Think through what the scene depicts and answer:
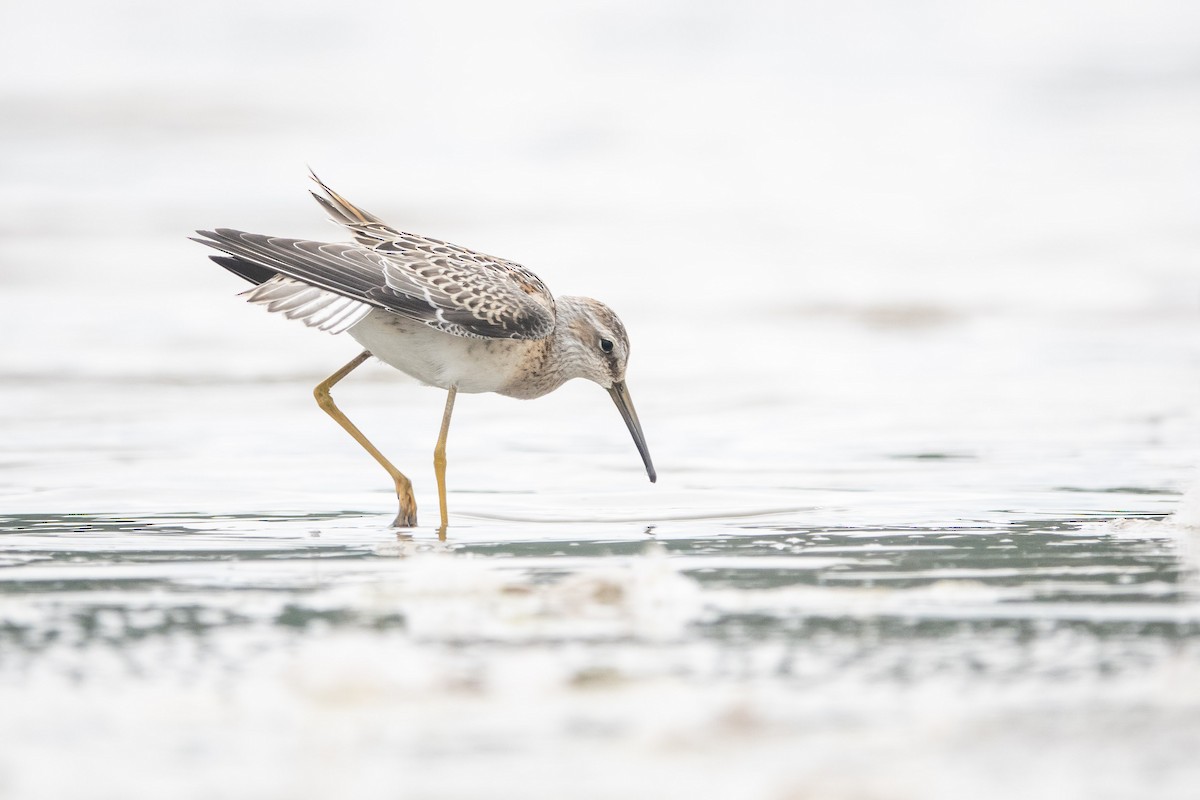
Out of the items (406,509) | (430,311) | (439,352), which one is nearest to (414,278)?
(430,311)

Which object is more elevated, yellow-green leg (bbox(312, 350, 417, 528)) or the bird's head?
the bird's head

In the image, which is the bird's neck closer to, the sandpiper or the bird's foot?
the sandpiper

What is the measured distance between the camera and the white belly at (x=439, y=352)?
311 inches

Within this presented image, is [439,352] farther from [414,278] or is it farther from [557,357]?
[557,357]

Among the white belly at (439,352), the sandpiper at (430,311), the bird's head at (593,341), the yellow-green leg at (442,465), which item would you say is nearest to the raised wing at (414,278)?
the sandpiper at (430,311)

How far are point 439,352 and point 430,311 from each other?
0.37m

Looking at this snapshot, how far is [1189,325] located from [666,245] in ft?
17.1

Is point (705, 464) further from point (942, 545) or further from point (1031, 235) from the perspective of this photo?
point (1031, 235)

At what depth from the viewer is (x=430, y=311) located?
765 cm

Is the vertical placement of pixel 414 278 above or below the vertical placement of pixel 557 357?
above

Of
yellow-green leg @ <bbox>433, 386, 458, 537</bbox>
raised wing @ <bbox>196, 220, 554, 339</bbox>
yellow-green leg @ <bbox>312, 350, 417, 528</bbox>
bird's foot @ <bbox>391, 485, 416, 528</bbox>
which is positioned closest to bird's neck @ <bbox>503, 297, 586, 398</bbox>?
raised wing @ <bbox>196, 220, 554, 339</bbox>

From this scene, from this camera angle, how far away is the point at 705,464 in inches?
364

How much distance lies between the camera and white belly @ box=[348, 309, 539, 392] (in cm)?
790

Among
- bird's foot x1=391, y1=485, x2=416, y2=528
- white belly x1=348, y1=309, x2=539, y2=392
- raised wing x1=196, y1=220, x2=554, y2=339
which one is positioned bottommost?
bird's foot x1=391, y1=485, x2=416, y2=528
